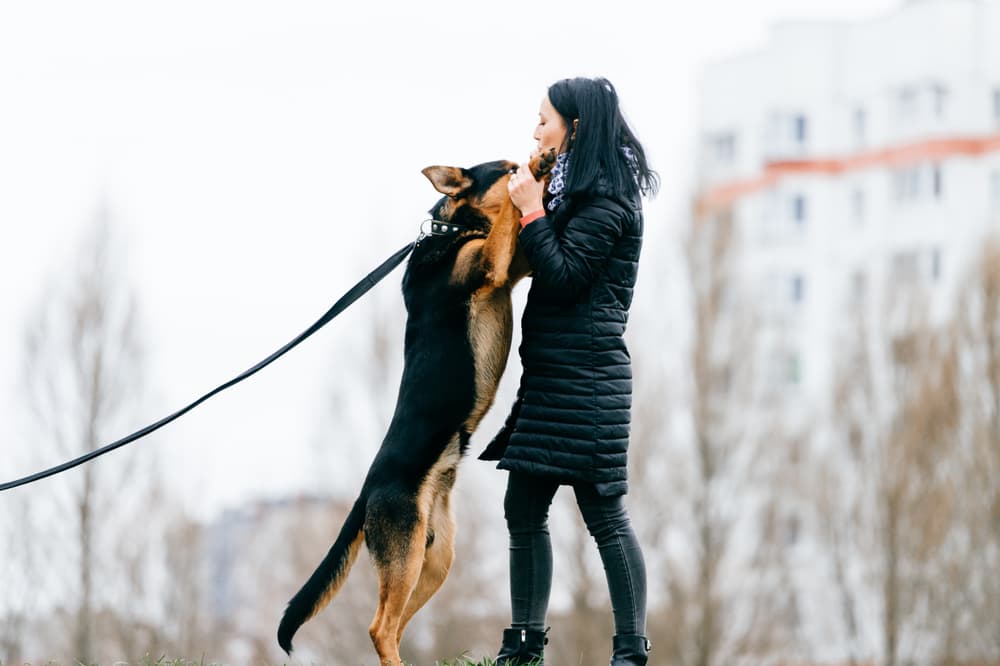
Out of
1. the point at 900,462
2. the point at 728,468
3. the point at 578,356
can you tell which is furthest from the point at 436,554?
the point at 900,462

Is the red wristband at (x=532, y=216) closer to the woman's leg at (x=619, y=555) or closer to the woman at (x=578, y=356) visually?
the woman at (x=578, y=356)

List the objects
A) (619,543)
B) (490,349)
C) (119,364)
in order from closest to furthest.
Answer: (619,543) < (490,349) < (119,364)

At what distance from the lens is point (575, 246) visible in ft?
17.5

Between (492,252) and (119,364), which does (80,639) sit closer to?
(119,364)

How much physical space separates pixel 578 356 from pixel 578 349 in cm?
3

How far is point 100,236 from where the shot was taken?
24656mm

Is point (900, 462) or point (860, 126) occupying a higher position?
point (860, 126)

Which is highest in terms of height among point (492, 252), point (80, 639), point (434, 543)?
point (492, 252)

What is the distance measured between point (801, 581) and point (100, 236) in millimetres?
14776

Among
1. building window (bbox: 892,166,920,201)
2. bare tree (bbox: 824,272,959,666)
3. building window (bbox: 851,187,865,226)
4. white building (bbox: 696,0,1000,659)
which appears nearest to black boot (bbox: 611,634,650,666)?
bare tree (bbox: 824,272,959,666)

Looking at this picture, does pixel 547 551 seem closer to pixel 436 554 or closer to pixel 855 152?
pixel 436 554

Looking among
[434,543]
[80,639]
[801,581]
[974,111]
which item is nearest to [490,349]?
[434,543]

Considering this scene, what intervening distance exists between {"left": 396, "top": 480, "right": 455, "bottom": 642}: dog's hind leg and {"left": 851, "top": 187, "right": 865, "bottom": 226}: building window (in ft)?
128

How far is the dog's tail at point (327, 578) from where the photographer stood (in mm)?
5867
